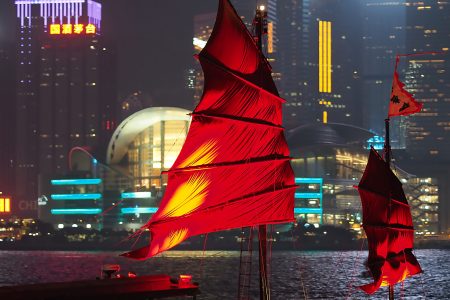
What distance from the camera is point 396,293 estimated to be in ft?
370

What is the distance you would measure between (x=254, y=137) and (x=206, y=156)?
2.54 metres

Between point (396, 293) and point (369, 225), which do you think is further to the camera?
point (396, 293)

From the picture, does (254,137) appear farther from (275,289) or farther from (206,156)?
(275,289)

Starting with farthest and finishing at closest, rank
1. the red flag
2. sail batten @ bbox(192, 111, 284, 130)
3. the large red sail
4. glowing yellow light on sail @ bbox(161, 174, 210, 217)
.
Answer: the red flag
sail batten @ bbox(192, 111, 284, 130)
the large red sail
glowing yellow light on sail @ bbox(161, 174, 210, 217)

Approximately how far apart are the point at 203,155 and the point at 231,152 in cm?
134

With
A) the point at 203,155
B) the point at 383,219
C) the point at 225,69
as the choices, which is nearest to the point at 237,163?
the point at 203,155

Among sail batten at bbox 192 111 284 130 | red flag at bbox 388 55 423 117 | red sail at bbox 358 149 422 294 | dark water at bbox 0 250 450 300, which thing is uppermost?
red flag at bbox 388 55 423 117

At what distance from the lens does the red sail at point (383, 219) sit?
195 ft

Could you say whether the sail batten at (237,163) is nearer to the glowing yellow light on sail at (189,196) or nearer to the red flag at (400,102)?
the glowing yellow light on sail at (189,196)

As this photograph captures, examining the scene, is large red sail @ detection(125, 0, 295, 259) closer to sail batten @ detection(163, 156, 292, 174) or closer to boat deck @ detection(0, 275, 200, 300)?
sail batten @ detection(163, 156, 292, 174)

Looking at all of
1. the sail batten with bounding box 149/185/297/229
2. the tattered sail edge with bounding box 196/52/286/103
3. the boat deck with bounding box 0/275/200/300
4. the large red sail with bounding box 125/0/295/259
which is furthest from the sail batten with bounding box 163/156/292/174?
the boat deck with bounding box 0/275/200/300

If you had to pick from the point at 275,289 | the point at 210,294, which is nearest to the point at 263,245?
the point at 210,294

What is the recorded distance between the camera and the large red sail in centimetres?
4781

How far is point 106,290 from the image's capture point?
44156 millimetres
